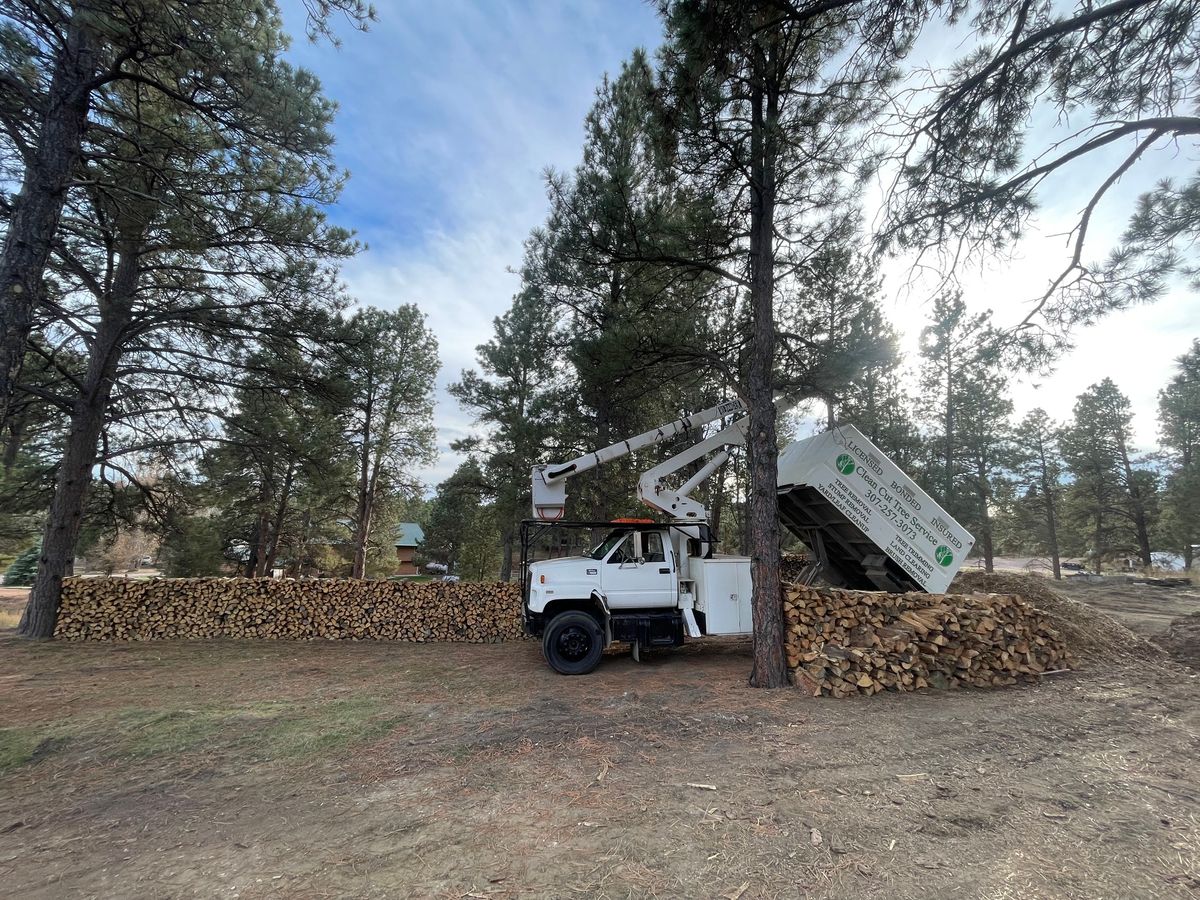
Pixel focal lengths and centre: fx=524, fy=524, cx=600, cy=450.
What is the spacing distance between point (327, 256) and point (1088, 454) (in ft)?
114

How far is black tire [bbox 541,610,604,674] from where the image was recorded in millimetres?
6883

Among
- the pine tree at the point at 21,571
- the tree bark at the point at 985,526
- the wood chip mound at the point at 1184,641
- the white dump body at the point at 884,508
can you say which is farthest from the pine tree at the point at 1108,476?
the pine tree at the point at 21,571

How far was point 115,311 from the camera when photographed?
8359mm

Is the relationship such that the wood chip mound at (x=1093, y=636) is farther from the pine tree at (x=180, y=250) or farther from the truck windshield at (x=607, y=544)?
the pine tree at (x=180, y=250)

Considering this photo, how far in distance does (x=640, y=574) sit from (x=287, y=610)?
261 inches

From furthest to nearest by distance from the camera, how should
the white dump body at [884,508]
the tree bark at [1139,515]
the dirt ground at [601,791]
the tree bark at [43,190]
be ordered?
the tree bark at [1139,515], the white dump body at [884,508], the tree bark at [43,190], the dirt ground at [601,791]

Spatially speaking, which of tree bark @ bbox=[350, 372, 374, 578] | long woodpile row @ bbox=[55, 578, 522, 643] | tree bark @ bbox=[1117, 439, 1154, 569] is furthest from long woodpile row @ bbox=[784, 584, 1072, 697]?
tree bark @ bbox=[1117, 439, 1154, 569]

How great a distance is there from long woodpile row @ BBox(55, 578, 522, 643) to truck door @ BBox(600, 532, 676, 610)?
10.2 ft

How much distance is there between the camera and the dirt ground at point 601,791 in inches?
99.5

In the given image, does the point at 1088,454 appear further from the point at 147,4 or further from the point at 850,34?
the point at 147,4

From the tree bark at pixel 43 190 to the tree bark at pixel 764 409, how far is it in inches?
260

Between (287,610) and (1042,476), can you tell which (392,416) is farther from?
(1042,476)

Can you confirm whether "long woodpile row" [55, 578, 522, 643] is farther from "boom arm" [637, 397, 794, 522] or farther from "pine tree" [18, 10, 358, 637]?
"boom arm" [637, 397, 794, 522]

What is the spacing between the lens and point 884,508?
738cm
